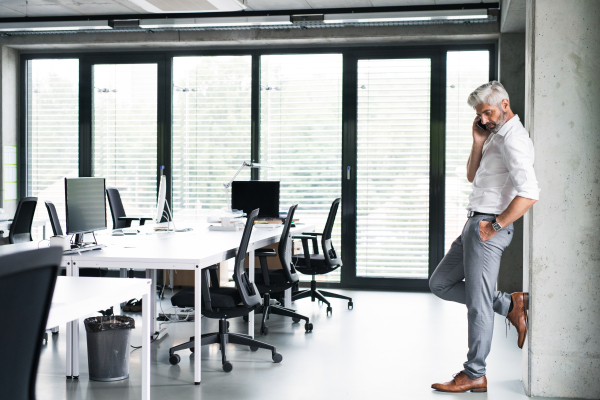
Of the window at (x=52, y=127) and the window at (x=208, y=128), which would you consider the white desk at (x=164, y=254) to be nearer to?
the window at (x=208, y=128)

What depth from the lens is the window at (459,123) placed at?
21.9 feet

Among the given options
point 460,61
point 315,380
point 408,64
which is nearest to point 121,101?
point 408,64

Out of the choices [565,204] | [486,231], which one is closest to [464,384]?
[486,231]

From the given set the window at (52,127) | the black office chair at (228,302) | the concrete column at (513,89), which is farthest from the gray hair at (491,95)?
the window at (52,127)

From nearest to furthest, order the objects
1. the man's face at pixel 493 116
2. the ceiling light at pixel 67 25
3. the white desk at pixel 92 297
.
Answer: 1. the white desk at pixel 92 297
2. the man's face at pixel 493 116
3. the ceiling light at pixel 67 25

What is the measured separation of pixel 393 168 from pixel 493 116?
358 cm

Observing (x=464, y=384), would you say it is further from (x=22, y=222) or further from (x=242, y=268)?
(x=22, y=222)

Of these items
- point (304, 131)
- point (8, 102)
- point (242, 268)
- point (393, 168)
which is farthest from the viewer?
point (8, 102)

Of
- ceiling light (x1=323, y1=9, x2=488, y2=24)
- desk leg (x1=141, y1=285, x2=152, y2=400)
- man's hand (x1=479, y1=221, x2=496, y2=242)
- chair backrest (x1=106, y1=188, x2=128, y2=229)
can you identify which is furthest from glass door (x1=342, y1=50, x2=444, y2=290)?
desk leg (x1=141, y1=285, x2=152, y2=400)

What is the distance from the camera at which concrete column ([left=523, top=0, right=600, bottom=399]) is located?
326cm

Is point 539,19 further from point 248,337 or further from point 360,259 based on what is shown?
point 360,259

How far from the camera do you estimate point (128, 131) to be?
24.0ft

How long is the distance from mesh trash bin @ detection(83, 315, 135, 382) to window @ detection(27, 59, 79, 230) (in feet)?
14.0

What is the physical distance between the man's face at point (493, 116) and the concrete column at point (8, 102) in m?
6.06
